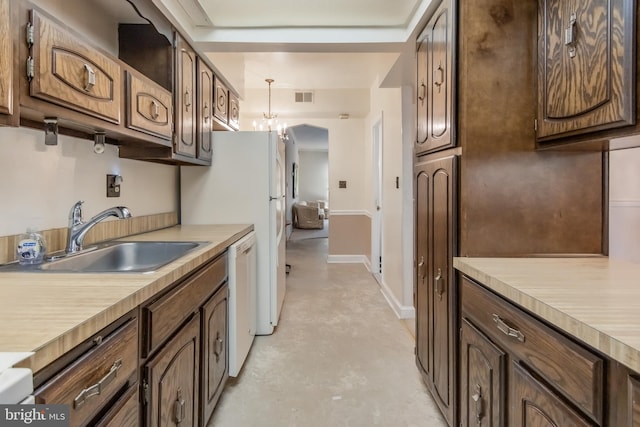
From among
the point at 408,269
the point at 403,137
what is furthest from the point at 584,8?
the point at 408,269

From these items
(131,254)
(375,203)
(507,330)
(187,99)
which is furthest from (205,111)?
(375,203)

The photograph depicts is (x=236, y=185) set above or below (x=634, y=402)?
above

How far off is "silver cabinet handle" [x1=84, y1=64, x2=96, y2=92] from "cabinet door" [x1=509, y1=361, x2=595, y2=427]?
168 centimetres

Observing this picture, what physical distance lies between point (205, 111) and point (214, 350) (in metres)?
1.67

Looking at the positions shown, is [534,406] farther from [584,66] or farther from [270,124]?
[270,124]

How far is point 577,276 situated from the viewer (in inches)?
47.4

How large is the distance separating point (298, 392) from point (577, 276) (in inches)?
60.9

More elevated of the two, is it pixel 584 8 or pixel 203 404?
pixel 584 8

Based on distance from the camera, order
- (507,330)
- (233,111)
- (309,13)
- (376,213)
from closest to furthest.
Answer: (507,330), (309,13), (233,111), (376,213)

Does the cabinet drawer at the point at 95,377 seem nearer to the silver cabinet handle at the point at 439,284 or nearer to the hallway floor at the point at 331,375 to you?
the hallway floor at the point at 331,375

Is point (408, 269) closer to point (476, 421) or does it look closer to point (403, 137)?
point (403, 137)

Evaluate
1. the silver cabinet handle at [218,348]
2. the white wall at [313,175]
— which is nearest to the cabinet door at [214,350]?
the silver cabinet handle at [218,348]

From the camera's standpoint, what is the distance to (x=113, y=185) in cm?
196

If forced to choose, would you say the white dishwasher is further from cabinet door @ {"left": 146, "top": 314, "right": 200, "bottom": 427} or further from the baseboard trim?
the baseboard trim
